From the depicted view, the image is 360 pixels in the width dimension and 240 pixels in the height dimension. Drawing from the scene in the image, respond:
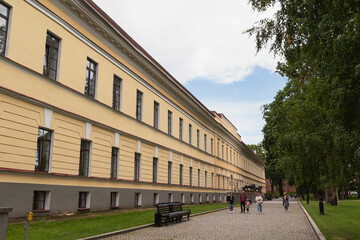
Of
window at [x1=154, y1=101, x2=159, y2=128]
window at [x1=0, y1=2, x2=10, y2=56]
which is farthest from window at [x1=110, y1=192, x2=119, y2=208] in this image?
window at [x1=0, y1=2, x2=10, y2=56]

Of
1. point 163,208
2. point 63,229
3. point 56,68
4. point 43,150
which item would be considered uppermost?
point 56,68

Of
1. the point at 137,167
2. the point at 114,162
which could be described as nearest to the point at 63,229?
the point at 114,162

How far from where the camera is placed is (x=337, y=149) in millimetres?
12656

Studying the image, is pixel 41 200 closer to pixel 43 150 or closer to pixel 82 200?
pixel 43 150

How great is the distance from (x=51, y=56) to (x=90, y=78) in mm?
3176

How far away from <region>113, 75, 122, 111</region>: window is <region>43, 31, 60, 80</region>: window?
5298 millimetres

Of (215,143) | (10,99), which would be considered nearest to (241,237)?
(10,99)

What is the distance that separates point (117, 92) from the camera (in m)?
20.8

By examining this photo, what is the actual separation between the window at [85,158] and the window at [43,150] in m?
2.46

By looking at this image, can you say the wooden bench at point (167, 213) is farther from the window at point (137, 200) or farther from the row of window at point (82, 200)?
the window at point (137, 200)

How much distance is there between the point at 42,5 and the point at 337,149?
13.3m

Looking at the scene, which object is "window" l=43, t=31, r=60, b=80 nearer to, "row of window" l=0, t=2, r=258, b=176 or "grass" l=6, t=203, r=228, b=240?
"row of window" l=0, t=2, r=258, b=176

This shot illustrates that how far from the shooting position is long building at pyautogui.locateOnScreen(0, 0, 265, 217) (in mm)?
12742

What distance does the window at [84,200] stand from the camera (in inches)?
642
